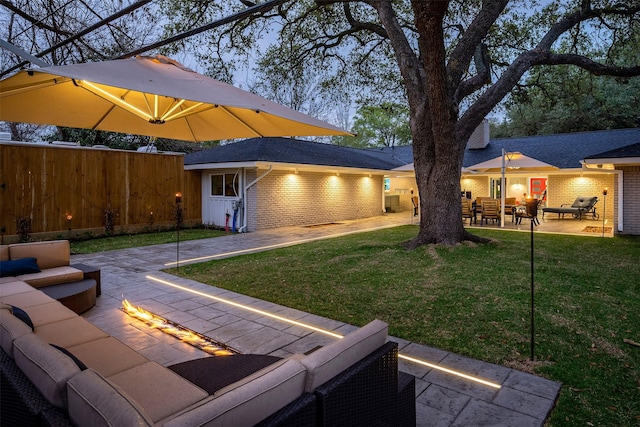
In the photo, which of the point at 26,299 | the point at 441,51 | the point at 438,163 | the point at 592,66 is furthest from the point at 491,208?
the point at 26,299

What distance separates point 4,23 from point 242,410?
11.5 metres

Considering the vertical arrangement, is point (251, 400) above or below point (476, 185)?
below

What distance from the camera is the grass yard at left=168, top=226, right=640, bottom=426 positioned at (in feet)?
10.8

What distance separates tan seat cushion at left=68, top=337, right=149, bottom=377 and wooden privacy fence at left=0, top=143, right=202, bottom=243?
9.70 metres

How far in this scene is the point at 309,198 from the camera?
15.6 m

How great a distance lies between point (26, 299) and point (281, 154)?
11032mm

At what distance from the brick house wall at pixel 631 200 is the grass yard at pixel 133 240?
1335cm

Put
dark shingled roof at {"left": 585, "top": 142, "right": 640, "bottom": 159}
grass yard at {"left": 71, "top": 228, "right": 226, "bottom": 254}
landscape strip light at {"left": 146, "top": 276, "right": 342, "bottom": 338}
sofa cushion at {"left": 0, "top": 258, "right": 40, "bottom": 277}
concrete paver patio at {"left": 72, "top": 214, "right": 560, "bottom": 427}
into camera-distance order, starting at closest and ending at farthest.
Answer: concrete paver patio at {"left": 72, "top": 214, "right": 560, "bottom": 427}, landscape strip light at {"left": 146, "top": 276, "right": 342, "bottom": 338}, sofa cushion at {"left": 0, "top": 258, "right": 40, "bottom": 277}, grass yard at {"left": 71, "top": 228, "right": 226, "bottom": 254}, dark shingled roof at {"left": 585, "top": 142, "right": 640, "bottom": 159}

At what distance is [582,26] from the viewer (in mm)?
11344

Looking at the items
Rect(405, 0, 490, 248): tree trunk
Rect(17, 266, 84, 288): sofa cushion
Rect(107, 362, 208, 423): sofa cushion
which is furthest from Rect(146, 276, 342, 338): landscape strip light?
Rect(405, 0, 490, 248): tree trunk

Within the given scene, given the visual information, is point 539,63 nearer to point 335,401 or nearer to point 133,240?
point 335,401

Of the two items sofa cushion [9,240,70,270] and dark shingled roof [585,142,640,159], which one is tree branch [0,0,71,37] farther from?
dark shingled roof [585,142,640,159]

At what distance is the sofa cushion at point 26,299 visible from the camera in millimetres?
3612

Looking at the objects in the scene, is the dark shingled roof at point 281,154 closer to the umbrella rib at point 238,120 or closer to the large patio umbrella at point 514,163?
the large patio umbrella at point 514,163
